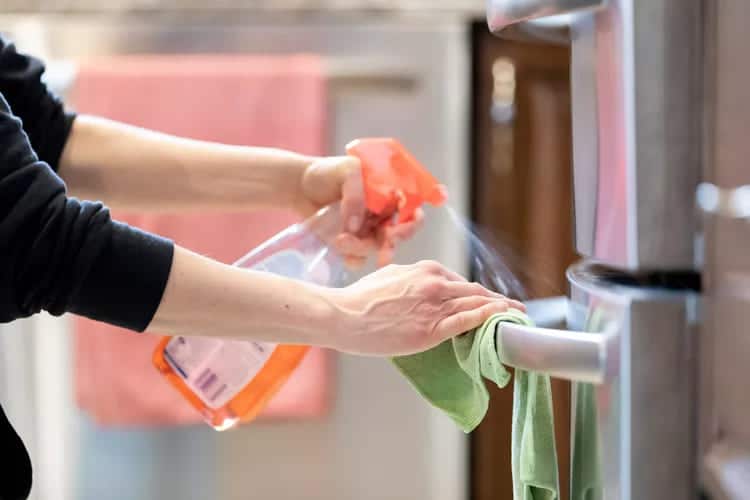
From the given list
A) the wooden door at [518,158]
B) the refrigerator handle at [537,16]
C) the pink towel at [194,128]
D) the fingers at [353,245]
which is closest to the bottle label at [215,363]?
the fingers at [353,245]

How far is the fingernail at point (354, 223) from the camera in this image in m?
0.80

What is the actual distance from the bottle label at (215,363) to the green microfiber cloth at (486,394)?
18 centimetres

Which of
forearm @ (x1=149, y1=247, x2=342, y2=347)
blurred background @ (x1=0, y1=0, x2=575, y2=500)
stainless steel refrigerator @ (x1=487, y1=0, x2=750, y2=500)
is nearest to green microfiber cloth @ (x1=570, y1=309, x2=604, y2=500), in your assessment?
stainless steel refrigerator @ (x1=487, y1=0, x2=750, y2=500)

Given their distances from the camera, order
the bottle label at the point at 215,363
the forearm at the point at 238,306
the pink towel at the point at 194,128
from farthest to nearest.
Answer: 1. the pink towel at the point at 194,128
2. the bottle label at the point at 215,363
3. the forearm at the point at 238,306

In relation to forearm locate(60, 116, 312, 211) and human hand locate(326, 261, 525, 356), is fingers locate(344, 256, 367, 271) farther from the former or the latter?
human hand locate(326, 261, 525, 356)

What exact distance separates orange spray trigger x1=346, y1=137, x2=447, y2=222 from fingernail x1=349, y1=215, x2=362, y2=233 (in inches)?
0.6

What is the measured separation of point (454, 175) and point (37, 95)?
2.01ft

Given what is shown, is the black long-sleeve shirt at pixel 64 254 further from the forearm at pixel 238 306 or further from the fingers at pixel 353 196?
the fingers at pixel 353 196

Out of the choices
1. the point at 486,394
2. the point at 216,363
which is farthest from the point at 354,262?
the point at 486,394

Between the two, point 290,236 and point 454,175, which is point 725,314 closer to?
point 290,236

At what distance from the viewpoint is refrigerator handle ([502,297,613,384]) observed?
0.49 metres

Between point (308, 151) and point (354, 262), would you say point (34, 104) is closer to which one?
point (354, 262)

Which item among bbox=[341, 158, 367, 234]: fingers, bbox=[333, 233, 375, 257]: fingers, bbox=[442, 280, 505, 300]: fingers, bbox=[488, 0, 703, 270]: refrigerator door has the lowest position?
bbox=[333, 233, 375, 257]: fingers

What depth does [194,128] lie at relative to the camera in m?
1.21
